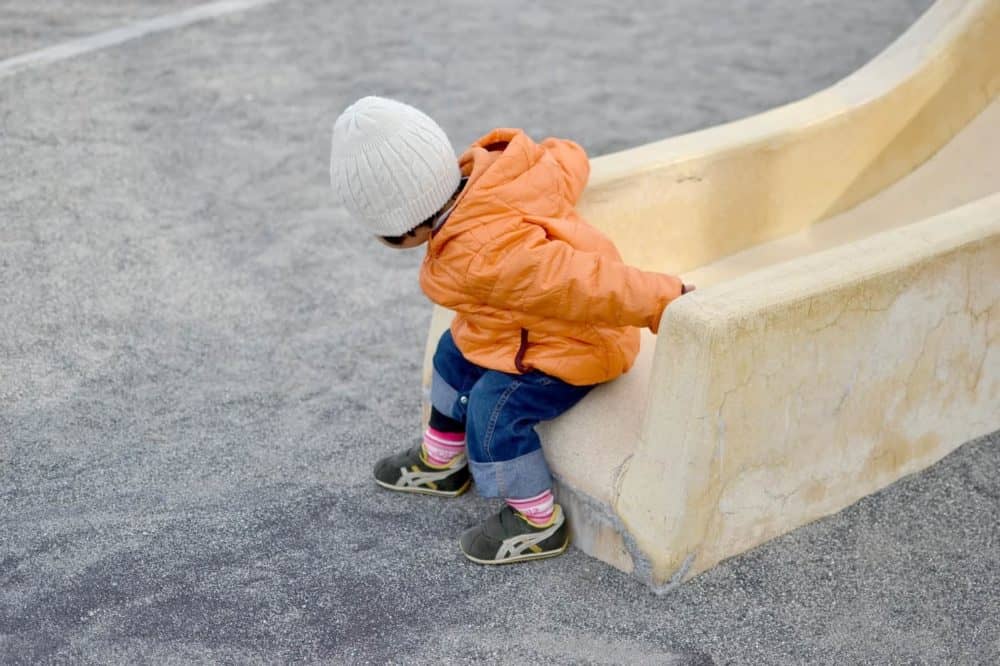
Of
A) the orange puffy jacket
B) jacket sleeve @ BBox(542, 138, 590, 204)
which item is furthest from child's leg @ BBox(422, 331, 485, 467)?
jacket sleeve @ BBox(542, 138, 590, 204)

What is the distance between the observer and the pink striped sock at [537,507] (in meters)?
2.76

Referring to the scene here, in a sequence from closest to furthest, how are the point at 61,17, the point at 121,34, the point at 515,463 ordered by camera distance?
1. the point at 515,463
2. the point at 121,34
3. the point at 61,17

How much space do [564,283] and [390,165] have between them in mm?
413

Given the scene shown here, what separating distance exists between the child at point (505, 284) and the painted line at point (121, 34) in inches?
140

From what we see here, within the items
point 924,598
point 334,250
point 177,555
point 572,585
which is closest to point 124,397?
point 177,555

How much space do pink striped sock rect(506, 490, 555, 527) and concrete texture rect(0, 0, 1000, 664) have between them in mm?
120

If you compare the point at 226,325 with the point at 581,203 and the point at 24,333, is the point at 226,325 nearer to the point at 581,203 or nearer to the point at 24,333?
the point at 24,333

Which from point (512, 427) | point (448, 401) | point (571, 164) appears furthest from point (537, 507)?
point (571, 164)

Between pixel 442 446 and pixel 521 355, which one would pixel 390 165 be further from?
pixel 442 446

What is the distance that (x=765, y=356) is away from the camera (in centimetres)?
253

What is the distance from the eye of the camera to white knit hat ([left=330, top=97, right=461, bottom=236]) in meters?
2.50

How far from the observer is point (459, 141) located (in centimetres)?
522

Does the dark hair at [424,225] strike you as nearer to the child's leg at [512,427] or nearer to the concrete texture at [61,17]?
the child's leg at [512,427]

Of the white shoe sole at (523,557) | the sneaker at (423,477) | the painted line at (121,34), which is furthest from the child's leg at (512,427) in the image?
the painted line at (121,34)
